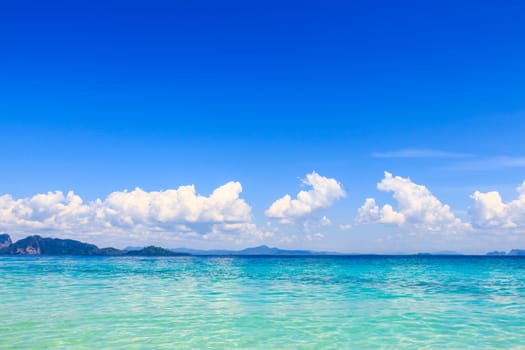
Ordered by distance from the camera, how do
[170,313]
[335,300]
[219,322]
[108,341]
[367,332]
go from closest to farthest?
[108,341], [367,332], [219,322], [170,313], [335,300]

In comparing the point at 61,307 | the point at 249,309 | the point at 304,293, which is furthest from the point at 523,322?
the point at 61,307

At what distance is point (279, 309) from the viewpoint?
25.0 meters

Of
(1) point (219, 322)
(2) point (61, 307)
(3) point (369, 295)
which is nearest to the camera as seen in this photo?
(1) point (219, 322)

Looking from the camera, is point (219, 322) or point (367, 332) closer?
point (367, 332)

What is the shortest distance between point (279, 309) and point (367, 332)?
714cm

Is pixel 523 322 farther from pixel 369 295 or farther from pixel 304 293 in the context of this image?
pixel 304 293

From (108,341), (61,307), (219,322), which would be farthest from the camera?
(61,307)

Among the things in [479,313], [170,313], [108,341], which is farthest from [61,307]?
[479,313]

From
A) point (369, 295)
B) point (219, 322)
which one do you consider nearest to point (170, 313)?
point (219, 322)

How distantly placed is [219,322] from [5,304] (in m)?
13.8

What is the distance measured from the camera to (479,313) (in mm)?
24125

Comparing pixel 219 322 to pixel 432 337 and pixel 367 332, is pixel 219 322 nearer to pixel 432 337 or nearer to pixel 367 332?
pixel 367 332

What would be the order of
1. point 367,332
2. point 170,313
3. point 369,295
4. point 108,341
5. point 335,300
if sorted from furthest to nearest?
1. point 369,295
2. point 335,300
3. point 170,313
4. point 367,332
5. point 108,341

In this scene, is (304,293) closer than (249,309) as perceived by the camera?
No
